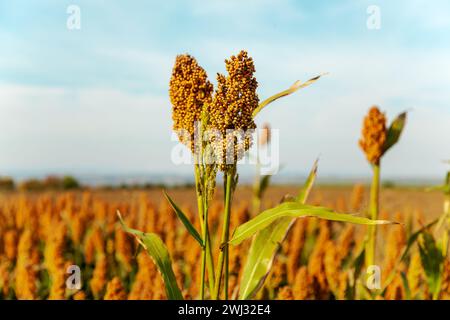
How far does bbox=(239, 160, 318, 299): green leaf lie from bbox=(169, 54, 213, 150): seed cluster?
55cm

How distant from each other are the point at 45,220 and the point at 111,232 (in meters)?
0.68

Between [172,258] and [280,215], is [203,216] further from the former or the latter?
[172,258]

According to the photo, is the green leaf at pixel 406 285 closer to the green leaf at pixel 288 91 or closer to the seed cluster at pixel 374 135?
the seed cluster at pixel 374 135

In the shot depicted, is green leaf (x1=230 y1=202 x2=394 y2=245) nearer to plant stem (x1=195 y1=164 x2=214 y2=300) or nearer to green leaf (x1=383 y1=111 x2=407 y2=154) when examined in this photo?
plant stem (x1=195 y1=164 x2=214 y2=300)

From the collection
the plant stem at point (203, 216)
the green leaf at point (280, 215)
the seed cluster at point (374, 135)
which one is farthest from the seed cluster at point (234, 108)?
the seed cluster at point (374, 135)

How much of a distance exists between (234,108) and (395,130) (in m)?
1.67

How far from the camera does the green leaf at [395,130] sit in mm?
2943

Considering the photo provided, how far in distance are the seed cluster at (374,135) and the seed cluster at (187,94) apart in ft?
4.79

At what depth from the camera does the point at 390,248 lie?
12.8ft

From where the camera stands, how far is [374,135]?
9.53ft

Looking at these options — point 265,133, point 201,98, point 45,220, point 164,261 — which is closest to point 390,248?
point 265,133
